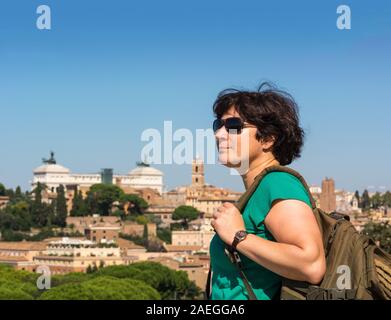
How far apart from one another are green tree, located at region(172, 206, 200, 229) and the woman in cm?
5814

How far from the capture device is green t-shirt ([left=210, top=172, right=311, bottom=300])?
164cm

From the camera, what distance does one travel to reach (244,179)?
1776 mm

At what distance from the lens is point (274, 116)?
5.81ft

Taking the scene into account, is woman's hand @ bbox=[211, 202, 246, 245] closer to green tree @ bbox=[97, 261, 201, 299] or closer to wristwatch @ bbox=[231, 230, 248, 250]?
wristwatch @ bbox=[231, 230, 248, 250]

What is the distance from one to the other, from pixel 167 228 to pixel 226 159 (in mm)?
58391

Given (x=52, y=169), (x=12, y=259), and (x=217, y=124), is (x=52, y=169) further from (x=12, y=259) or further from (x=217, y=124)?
(x=217, y=124)

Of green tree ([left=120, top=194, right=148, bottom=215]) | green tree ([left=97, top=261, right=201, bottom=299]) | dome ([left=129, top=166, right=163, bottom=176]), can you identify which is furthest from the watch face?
dome ([left=129, top=166, right=163, bottom=176])

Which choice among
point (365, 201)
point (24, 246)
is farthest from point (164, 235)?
point (365, 201)

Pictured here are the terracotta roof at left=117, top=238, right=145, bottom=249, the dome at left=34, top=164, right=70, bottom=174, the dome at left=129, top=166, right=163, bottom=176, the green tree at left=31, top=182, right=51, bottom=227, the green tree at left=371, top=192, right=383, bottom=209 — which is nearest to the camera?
the terracotta roof at left=117, top=238, right=145, bottom=249

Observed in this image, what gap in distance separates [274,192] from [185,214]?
58.6m

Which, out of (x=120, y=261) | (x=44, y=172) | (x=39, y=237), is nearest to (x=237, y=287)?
(x=120, y=261)
